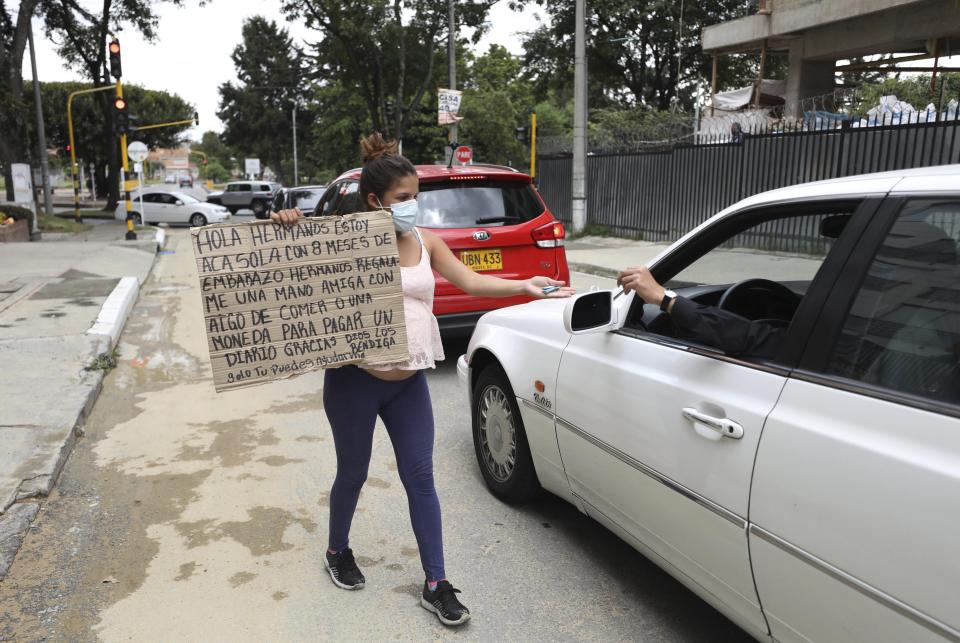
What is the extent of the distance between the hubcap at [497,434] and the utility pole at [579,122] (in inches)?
607

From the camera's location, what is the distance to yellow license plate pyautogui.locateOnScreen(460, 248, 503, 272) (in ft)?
21.0

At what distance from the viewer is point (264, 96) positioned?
7700 cm

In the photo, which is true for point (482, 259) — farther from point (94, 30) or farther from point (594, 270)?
point (94, 30)

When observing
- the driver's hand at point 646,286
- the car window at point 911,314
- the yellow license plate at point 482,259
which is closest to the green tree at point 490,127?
the yellow license plate at point 482,259

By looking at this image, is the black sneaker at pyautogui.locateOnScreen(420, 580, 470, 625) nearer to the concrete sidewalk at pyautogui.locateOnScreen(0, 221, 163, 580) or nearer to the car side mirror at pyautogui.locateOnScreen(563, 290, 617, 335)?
the car side mirror at pyautogui.locateOnScreen(563, 290, 617, 335)

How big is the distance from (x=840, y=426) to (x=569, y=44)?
37.0m

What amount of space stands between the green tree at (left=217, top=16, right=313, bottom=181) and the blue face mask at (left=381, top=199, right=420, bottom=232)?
3022 inches

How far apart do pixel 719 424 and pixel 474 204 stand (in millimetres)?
4511

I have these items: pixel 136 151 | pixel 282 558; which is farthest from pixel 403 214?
pixel 136 151

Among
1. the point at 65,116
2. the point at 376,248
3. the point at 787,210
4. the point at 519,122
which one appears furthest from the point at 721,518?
the point at 65,116

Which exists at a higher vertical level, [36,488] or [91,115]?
[91,115]

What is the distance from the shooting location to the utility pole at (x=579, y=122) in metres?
18.0

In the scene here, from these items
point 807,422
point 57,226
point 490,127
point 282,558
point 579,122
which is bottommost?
point 282,558

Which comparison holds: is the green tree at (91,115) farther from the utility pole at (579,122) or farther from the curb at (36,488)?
the curb at (36,488)
